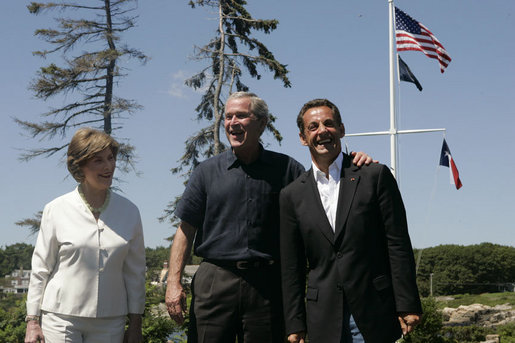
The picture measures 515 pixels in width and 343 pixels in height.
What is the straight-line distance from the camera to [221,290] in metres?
4.25

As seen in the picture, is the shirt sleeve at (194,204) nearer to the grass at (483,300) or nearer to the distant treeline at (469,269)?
the grass at (483,300)

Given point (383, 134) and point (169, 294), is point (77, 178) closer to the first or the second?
point (169, 294)

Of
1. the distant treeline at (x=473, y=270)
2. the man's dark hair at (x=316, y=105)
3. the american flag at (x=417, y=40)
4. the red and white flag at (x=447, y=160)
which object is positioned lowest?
the distant treeline at (x=473, y=270)

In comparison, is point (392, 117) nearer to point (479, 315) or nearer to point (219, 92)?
point (219, 92)

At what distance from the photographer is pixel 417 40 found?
18172mm

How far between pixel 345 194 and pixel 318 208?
20 cm

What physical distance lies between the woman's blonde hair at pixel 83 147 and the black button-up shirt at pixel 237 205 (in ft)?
2.90

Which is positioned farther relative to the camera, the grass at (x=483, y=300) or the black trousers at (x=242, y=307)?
the grass at (x=483, y=300)

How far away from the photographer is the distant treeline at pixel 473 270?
306ft

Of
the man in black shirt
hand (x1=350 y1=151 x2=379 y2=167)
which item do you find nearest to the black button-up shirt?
the man in black shirt

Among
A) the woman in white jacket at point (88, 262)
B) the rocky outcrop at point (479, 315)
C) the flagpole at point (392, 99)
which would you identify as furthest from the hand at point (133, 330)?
the rocky outcrop at point (479, 315)

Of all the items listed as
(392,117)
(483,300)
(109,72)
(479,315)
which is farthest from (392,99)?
(483,300)

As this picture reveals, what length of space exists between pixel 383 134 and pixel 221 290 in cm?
1710

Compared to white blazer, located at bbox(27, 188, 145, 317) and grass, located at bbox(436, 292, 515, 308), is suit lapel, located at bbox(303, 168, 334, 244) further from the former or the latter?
grass, located at bbox(436, 292, 515, 308)
